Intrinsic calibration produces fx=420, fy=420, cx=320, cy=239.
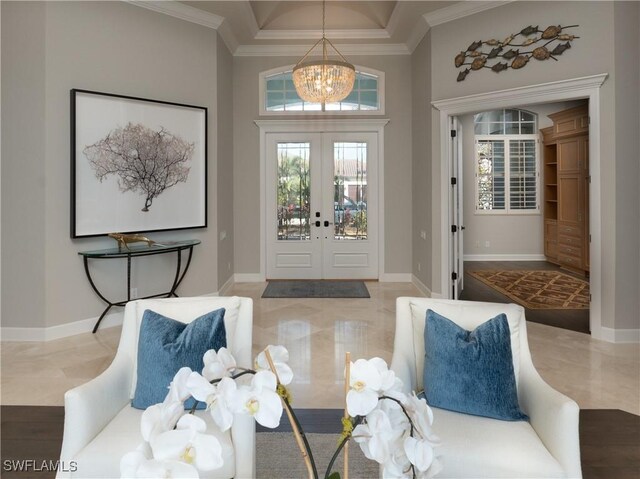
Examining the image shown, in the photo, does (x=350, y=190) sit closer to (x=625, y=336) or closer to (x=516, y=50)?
(x=516, y=50)

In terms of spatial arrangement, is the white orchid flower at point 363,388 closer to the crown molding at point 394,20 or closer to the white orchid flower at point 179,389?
the white orchid flower at point 179,389

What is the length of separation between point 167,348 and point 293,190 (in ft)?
17.5

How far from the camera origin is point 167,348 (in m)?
1.73

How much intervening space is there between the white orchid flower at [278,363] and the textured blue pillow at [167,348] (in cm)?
94

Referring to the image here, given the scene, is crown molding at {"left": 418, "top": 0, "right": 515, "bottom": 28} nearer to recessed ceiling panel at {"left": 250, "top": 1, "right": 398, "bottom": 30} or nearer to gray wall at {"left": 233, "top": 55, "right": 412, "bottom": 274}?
recessed ceiling panel at {"left": 250, "top": 1, "right": 398, "bottom": 30}

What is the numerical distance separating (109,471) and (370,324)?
3373mm

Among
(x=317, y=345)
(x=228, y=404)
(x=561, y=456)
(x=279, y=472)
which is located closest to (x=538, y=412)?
(x=561, y=456)

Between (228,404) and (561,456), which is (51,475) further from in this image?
(561,456)

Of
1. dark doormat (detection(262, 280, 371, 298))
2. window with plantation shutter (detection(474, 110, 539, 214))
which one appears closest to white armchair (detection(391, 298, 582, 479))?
dark doormat (detection(262, 280, 371, 298))

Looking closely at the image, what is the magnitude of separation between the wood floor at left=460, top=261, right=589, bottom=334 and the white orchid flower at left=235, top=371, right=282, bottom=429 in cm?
452

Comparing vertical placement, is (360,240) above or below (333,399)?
above

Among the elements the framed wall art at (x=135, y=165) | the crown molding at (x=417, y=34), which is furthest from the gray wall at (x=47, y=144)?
the crown molding at (x=417, y=34)

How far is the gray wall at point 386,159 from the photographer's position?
6.59 metres

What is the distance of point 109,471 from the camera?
146cm
